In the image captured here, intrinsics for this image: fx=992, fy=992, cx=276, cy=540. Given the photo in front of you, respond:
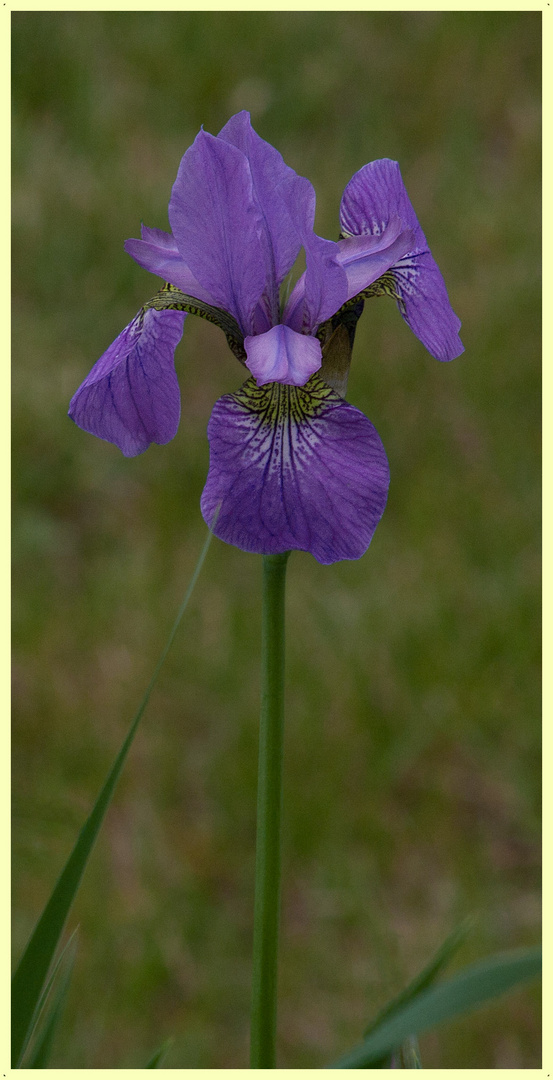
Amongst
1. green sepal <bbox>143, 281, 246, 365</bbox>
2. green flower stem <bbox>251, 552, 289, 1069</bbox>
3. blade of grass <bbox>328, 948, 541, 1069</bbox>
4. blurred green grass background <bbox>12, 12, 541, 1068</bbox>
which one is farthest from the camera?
blurred green grass background <bbox>12, 12, 541, 1068</bbox>

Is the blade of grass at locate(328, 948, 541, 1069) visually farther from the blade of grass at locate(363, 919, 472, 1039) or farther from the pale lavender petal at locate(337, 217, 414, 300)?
the pale lavender petal at locate(337, 217, 414, 300)

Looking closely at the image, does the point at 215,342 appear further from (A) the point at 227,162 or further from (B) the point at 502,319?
(A) the point at 227,162

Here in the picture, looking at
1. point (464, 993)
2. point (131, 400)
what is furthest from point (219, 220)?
point (464, 993)

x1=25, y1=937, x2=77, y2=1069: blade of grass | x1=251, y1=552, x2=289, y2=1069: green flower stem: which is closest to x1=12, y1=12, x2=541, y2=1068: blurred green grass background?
x1=25, y1=937, x2=77, y2=1069: blade of grass

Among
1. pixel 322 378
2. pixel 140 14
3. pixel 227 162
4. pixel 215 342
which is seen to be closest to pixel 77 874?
pixel 322 378

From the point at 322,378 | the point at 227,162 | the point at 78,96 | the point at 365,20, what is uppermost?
the point at 365,20
